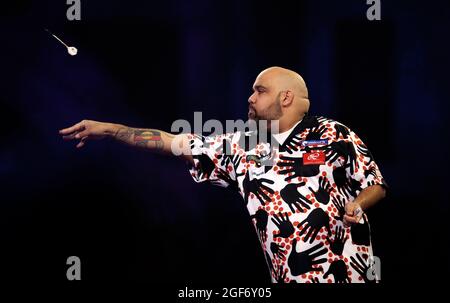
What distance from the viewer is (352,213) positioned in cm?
252

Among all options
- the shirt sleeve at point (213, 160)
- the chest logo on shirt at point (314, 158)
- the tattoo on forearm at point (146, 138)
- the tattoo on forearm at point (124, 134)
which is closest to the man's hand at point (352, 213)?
the chest logo on shirt at point (314, 158)

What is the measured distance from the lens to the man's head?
300 cm

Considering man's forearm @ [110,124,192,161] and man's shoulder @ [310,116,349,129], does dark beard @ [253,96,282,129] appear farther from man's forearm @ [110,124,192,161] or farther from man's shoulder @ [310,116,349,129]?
man's forearm @ [110,124,192,161]

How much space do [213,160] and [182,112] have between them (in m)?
0.70

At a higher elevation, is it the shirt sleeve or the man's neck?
the man's neck

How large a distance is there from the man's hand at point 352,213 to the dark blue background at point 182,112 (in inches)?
46.5

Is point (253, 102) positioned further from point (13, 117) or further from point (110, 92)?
point (13, 117)

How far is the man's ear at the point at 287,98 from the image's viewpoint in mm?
3016

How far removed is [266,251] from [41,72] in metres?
1.78

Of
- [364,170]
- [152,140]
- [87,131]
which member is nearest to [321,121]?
[364,170]

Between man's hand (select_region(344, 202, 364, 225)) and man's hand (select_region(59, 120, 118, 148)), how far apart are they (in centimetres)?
121

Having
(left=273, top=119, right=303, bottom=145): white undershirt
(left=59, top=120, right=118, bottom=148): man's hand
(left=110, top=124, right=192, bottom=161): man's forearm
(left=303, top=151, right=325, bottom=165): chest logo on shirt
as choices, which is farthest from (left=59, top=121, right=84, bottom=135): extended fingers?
(left=303, top=151, right=325, bottom=165): chest logo on shirt

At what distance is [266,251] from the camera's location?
113 inches
